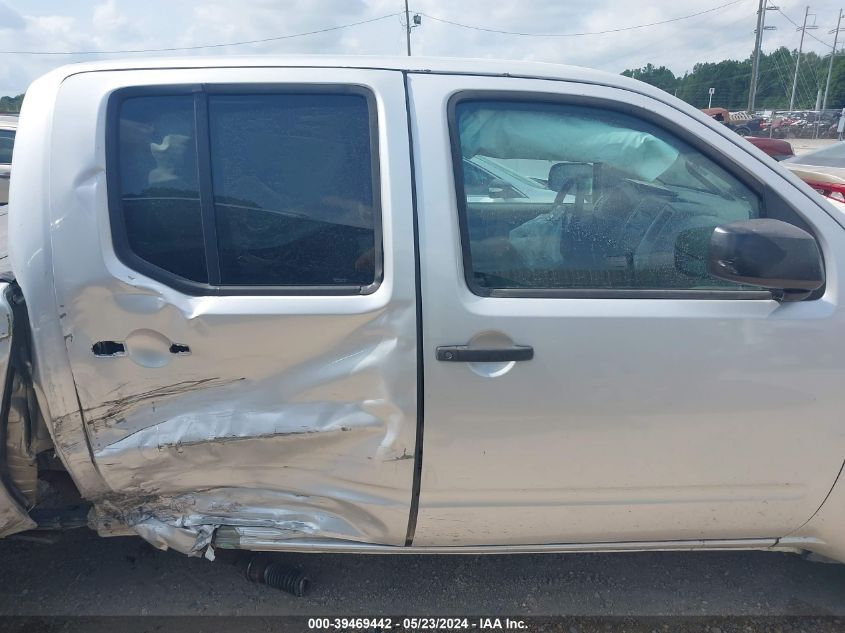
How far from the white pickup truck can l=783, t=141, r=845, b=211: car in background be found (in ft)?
5.61

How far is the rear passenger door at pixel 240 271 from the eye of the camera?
6.10 feet

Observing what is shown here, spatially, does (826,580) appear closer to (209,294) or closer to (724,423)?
(724,423)

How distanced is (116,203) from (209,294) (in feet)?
1.26

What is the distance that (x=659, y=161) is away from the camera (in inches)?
79.8

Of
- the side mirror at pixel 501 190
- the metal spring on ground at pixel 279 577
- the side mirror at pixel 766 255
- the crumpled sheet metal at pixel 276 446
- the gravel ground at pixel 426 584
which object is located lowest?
the gravel ground at pixel 426 584

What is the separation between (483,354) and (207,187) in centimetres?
97

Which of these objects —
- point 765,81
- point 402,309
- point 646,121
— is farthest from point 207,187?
point 765,81

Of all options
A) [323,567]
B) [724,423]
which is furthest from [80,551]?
[724,423]

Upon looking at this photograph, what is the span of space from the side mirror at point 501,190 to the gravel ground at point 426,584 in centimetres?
145

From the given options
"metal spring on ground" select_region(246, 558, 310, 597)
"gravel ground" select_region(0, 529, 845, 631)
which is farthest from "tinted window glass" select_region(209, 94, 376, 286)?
"gravel ground" select_region(0, 529, 845, 631)

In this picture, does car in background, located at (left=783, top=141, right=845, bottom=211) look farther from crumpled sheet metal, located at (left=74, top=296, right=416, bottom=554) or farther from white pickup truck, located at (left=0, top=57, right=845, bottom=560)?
crumpled sheet metal, located at (left=74, top=296, right=416, bottom=554)

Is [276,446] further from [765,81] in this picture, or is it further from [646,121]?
[765,81]

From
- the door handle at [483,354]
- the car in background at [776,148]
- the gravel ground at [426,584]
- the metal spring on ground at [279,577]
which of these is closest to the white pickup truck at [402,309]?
the door handle at [483,354]

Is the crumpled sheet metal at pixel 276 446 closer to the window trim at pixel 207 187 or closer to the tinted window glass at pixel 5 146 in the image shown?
the window trim at pixel 207 187
